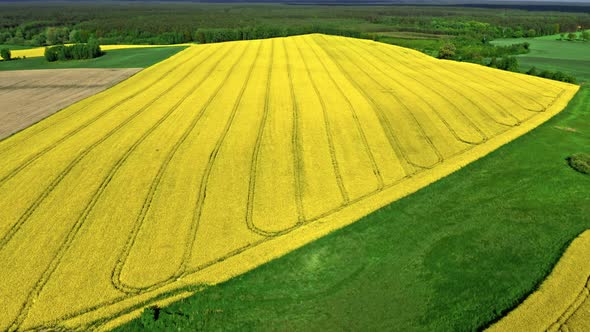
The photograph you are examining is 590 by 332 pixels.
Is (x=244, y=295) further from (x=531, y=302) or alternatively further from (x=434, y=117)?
(x=434, y=117)

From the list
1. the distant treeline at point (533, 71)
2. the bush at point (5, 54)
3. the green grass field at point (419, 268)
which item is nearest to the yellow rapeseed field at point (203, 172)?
the green grass field at point (419, 268)

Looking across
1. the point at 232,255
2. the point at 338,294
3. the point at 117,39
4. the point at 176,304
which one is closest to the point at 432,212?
the point at 338,294

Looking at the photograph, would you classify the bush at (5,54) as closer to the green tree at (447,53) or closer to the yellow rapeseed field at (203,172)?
the yellow rapeseed field at (203,172)

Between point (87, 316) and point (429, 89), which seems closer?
point (87, 316)

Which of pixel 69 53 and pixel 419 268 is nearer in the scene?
pixel 419 268

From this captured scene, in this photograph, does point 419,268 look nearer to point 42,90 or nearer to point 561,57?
point 42,90

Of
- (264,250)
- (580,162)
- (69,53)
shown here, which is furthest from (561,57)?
(69,53)
